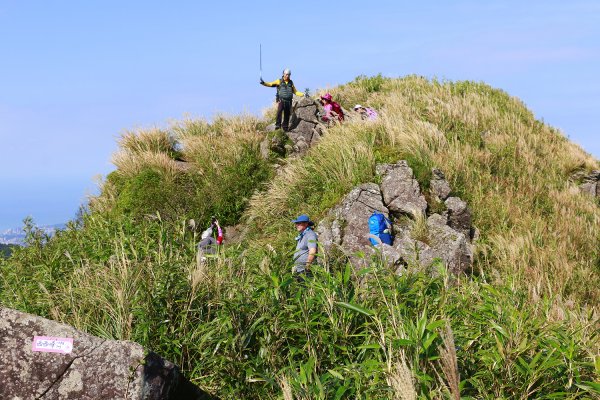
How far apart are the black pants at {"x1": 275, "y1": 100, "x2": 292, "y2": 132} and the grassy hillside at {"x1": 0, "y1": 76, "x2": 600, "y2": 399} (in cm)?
94

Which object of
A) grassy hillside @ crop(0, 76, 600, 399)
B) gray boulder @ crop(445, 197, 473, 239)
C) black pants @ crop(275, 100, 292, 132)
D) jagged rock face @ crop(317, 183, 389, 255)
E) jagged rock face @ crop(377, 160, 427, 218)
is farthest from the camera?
black pants @ crop(275, 100, 292, 132)

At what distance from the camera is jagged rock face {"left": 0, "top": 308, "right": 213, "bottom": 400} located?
13.8ft

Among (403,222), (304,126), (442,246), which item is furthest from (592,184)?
(304,126)

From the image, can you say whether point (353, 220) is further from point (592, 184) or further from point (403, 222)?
point (592, 184)

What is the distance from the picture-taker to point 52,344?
433cm

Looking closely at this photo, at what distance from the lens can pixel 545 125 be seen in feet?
69.4

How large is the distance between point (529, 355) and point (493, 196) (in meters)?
8.53

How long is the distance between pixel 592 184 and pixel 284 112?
30.7ft

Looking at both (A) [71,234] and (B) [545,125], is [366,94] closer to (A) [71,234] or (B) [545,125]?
(B) [545,125]

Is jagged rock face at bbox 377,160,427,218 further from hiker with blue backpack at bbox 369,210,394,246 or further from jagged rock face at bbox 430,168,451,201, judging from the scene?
hiker with blue backpack at bbox 369,210,394,246

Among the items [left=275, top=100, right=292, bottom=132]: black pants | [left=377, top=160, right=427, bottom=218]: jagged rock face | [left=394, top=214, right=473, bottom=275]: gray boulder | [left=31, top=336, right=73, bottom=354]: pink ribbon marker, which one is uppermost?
[left=275, top=100, right=292, bottom=132]: black pants

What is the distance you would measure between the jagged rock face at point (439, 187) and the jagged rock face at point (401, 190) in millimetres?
461

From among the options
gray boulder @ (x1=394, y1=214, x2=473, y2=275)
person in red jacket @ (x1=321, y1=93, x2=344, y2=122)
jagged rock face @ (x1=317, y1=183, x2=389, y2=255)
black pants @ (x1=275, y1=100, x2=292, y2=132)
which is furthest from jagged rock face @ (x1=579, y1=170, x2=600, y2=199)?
black pants @ (x1=275, y1=100, x2=292, y2=132)

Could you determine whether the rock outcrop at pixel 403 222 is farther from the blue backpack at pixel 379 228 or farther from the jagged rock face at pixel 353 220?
the blue backpack at pixel 379 228
